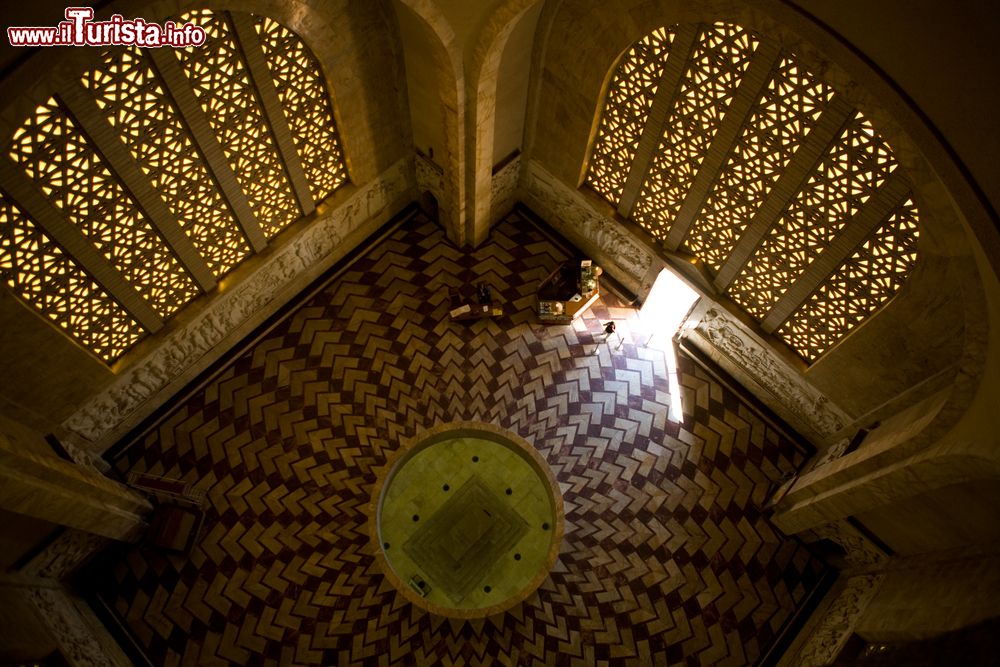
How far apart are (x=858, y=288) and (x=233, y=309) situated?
19.4ft

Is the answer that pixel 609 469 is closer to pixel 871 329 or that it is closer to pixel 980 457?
pixel 871 329

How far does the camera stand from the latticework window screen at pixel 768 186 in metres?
5.16

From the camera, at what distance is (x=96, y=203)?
5395 mm

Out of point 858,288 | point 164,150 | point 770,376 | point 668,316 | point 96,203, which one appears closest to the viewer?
point 96,203

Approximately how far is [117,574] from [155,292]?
2735 millimetres

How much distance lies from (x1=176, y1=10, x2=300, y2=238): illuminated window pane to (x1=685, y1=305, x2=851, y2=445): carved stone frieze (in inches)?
178

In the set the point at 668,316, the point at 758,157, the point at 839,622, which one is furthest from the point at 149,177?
the point at 839,622

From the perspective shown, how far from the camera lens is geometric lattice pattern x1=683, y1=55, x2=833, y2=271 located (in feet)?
16.8

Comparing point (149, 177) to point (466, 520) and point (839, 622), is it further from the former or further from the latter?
point (839, 622)

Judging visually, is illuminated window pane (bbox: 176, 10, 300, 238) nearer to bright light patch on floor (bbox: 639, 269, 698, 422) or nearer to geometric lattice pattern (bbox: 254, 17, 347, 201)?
geometric lattice pattern (bbox: 254, 17, 347, 201)

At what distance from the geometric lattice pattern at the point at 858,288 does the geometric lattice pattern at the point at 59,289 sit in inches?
243

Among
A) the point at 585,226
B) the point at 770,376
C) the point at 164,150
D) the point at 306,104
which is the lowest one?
the point at 164,150

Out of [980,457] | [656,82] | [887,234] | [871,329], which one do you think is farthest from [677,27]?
[980,457]

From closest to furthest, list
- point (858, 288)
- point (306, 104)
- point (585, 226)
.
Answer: point (858, 288) → point (306, 104) → point (585, 226)
